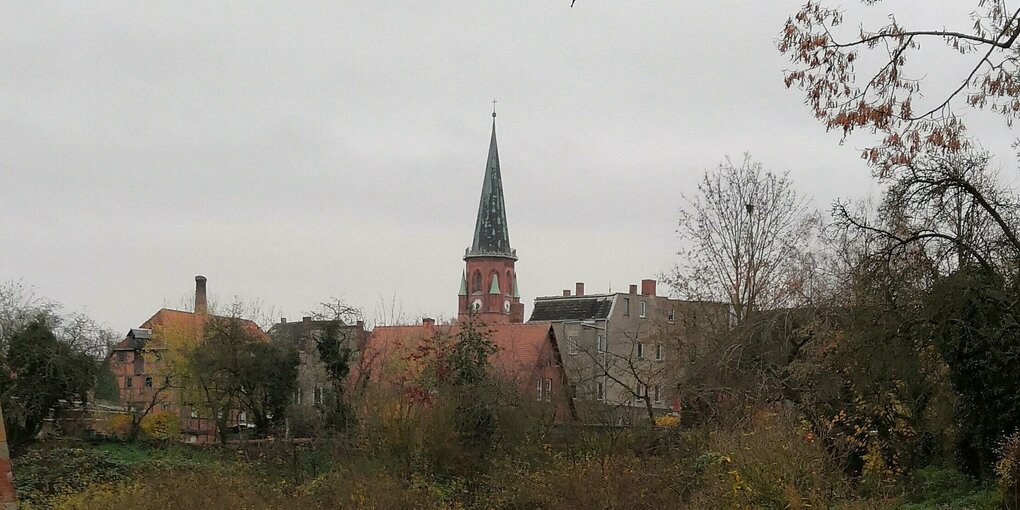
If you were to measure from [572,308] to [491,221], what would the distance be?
38.3 metres

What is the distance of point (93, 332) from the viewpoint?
39781mm

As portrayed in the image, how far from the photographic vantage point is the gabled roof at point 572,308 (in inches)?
2530

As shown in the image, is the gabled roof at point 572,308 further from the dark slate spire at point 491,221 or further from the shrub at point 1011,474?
the shrub at point 1011,474

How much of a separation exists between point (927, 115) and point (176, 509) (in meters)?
11.4

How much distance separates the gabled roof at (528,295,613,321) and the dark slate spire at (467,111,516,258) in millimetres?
30956

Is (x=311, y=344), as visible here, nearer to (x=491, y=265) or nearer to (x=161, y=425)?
(x=161, y=425)

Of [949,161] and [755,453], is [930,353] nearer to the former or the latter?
[949,161]

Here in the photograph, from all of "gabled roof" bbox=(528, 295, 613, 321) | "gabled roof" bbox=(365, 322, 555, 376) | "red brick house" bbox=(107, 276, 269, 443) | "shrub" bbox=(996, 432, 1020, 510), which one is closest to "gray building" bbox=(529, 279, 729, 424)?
"gabled roof" bbox=(528, 295, 613, 321)

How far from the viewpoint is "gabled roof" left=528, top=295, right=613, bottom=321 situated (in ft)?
211

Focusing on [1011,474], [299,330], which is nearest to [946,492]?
[1011,474]

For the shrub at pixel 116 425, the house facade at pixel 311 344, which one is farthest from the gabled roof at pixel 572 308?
the shrub at pixel 116 425

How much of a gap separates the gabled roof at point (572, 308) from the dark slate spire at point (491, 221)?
31.0 m

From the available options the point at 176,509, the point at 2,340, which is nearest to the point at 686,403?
the point at 176,509

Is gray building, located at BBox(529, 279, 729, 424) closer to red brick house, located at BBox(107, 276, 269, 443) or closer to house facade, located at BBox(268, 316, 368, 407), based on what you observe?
house facade, located at BBox(268, 316, 368, 407)
